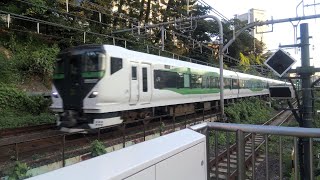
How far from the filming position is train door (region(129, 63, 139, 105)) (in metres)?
14.1

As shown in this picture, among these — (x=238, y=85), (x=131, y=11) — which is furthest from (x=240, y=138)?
(x=131, y=11)

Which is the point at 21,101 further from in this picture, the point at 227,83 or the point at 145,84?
the point at 227,83

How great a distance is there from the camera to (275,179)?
9.85 m

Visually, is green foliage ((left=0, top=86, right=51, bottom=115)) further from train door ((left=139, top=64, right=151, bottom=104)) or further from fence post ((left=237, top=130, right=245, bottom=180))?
fence post ((left=237, top=130, right=245, bottom=180))

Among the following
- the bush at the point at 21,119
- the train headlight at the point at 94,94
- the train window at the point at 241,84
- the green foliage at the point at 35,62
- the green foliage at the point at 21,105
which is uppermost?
the green foliage at the point at 35,62

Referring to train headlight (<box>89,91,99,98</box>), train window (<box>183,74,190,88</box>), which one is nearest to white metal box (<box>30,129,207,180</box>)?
train headlight (<box>89,91,99,98</box>)

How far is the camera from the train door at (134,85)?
14.1 meters

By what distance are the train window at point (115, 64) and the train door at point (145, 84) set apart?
1610mm

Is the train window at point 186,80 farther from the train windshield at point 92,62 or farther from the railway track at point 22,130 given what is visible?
the train windshield at point 92,62

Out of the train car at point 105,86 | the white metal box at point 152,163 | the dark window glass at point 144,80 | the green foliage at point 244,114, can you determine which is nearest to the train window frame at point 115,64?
the train car at point 105,86

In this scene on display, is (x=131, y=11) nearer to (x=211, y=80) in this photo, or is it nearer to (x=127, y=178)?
(x=211, y=80)

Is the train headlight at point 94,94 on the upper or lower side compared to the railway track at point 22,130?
upper

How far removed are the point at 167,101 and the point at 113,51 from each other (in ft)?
16.8

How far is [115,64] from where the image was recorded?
13148 mm
